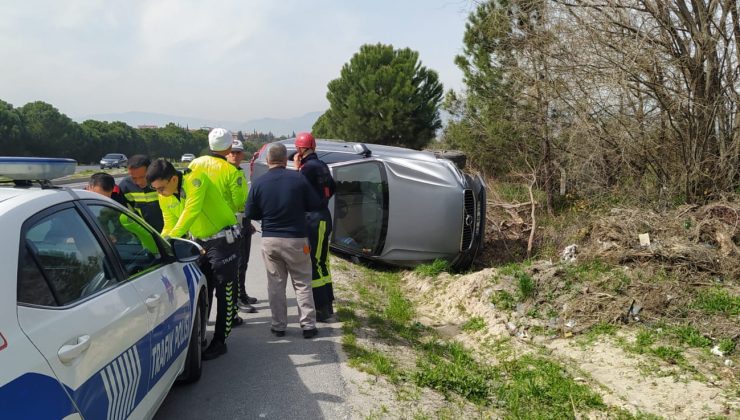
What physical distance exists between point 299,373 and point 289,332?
102 centimetres

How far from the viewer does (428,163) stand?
7.81 meters

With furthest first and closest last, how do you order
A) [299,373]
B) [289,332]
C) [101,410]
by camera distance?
[289,332]
[299,373]
[101,410]

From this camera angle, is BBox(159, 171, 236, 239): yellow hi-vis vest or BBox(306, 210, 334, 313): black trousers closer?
BBox(159, 171, 236, 239): yellow hi-vis vest

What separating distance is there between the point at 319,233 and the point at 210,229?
53.2 inches

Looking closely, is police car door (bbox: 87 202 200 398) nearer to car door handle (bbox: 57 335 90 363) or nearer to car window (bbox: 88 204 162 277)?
car window (bbox: 88 204 162 277)

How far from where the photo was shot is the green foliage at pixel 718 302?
529 cm

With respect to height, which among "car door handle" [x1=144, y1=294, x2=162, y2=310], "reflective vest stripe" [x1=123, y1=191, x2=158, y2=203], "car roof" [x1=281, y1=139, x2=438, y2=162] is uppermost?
"car roof" [x1=281, y1=139, x2=438, y2=162]

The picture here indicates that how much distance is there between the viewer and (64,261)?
2459 millimetres

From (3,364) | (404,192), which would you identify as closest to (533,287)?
(404,192)

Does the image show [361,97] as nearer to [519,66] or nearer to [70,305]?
[519,66]

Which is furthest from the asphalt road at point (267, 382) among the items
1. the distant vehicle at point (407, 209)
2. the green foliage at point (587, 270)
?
the green foliage at point (587, 270)

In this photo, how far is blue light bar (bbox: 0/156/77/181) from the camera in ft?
7.94

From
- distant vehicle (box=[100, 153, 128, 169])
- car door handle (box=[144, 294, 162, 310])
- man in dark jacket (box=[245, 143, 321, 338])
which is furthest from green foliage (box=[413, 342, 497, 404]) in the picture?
distant vehicle (box=[100, 153, 128, 169])

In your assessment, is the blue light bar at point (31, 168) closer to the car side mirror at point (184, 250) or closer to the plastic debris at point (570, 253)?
the car side mirror at point (184, 250)
